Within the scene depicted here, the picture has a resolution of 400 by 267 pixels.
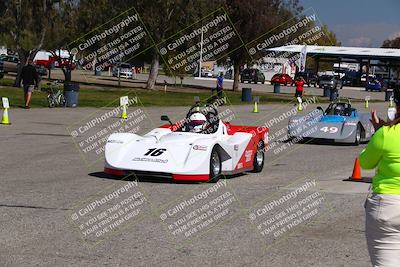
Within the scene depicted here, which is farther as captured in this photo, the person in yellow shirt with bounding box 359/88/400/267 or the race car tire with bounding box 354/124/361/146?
the race car tire with bounding box 354/124/361/146

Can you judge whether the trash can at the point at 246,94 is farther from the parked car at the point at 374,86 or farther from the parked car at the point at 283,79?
the parked car at the point at 374,86

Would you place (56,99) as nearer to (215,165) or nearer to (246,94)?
(246,94)

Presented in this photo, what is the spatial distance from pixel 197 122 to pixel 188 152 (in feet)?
4.97

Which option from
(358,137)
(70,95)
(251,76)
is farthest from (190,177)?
(251,76)

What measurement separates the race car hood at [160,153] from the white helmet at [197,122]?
70 centimetres

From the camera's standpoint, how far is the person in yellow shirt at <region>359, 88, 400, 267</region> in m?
4.62

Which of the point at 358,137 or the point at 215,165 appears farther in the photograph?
the point at 358,137

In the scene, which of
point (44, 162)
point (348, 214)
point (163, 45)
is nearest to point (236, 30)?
point (163, 45)

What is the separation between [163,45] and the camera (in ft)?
167

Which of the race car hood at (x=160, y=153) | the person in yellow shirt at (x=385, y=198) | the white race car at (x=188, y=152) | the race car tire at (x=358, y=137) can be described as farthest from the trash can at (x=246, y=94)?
the person in yellow shirt at (x=385, y=198)

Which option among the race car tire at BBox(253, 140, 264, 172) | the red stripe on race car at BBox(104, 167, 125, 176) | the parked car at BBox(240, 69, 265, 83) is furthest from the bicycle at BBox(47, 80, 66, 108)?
the parked car at BBox(240, 69, 265, 83)

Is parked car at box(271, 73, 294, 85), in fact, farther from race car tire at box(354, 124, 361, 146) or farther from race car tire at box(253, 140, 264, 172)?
race car tire at box(253, 140, 264, 172)

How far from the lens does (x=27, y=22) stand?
4581 cm

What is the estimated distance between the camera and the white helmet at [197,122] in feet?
44.7
